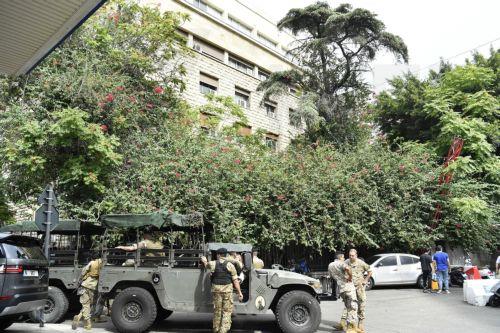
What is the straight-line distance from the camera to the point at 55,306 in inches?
402

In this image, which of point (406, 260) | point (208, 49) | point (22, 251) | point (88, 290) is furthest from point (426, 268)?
point (208, 49)

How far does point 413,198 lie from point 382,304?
7.59 m

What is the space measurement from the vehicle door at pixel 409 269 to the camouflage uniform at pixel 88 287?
13.1 m

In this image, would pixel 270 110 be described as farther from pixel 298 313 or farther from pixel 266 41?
pixel 298 313

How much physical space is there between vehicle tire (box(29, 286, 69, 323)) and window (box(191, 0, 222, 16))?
78.7 ft

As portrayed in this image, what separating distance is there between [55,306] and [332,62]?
21.0m

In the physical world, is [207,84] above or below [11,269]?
above

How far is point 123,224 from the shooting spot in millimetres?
9500

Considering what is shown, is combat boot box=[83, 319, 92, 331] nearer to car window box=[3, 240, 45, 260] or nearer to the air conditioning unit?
car window box=[3, 240, 45, 260]

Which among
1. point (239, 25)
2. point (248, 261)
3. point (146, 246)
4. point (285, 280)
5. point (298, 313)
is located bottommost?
point (298, 313)

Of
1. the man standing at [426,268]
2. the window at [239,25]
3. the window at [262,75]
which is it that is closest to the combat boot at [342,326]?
the man standing at [426,268]

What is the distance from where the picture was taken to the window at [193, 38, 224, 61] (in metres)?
28.3

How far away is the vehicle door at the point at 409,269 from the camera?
18.3 meters

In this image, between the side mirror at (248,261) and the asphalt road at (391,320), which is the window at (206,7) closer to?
the asphalt road at (391,320)
